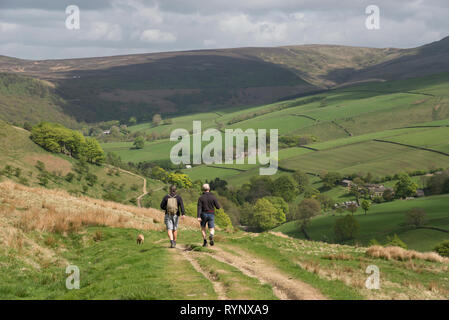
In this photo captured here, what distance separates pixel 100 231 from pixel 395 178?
16517 cm

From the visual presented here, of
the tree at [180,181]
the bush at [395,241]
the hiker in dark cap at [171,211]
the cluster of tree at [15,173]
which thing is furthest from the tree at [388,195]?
the hiker in dark cap at [171,211]

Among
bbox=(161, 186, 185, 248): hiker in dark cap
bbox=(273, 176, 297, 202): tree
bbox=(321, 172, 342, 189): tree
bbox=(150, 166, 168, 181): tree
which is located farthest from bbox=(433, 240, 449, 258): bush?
bbox=(150, 166, 168, 181): tree

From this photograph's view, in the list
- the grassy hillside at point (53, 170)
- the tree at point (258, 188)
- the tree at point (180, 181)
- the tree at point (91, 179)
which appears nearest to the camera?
the grassy hillside at point (53, 170)

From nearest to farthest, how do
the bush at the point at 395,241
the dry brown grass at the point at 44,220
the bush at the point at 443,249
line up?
the dry brown grass at the point at 44,220
the bush at the point at 443,249
the bush at the point at 395,241

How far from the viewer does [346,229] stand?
4496 inches

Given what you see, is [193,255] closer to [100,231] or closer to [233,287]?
[233,287]

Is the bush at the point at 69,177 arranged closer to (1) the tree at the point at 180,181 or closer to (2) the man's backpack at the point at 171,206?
(1) the tree at the point at 180,181

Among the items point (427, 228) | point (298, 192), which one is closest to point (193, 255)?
point (427, 228)

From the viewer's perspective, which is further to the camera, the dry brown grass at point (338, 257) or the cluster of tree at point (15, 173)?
the cluster of tree at point (15, 173)

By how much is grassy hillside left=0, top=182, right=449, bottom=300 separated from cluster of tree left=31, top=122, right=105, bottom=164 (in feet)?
377

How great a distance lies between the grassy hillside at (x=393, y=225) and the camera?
10550 cm

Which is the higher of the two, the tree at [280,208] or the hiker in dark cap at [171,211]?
the hiker in dark cap at [171,211]

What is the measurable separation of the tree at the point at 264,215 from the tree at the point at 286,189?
868 inches

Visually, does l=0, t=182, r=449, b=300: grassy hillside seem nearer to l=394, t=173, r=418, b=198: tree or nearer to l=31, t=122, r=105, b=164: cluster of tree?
l=31, t=122, r=105, b=164: cluster of tree
